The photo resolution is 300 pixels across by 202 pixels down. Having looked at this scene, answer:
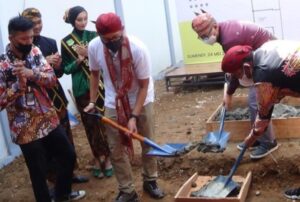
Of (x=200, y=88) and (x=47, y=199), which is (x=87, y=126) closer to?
(x=47, y=199)

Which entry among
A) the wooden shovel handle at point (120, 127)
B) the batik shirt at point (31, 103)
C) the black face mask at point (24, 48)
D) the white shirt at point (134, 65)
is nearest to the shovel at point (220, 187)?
the wooden shovel handle at point (120, 127)

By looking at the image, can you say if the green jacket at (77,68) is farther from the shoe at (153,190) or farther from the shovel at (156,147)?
the shoe at (153,190)

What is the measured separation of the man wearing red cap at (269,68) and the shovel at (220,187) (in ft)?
2.70

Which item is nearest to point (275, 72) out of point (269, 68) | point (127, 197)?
point (269, 68)

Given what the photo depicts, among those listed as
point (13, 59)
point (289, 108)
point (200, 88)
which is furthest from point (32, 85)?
point (200, 88)

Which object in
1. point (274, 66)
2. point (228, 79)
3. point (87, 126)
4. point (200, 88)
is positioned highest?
point (274, 66)

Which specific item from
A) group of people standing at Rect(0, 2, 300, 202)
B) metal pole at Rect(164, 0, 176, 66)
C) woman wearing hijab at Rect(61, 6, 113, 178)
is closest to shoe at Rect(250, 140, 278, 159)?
group of people standing at Rect(0, 2, 300, 202)

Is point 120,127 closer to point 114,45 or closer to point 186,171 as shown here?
point 114,45

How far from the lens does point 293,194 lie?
4254 mm

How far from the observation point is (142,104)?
4117 mm

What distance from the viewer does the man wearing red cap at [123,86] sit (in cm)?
392

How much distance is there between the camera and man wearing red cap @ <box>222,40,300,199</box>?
353 cm

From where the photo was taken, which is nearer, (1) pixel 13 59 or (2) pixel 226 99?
(1) pixel 13 59

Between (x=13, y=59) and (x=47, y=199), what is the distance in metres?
1.24
